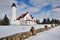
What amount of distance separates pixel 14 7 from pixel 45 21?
3260 cm

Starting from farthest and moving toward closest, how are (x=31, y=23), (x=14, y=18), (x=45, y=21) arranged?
(x=45, y=21), (x=14, y=18), (x=31, y=23)

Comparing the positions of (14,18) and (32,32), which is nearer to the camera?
(32,32)

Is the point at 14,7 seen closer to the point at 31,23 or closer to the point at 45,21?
the point at 31,23


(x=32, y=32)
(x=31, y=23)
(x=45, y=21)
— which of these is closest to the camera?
(x=32, y=32)

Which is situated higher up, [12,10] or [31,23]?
[12,10]

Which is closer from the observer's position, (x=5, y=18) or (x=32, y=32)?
(x=32, y=32)

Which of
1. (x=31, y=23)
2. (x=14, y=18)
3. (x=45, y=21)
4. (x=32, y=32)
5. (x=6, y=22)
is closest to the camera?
(x=32, y=32)

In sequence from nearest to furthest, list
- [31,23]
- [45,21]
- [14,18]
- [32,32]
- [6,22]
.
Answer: [32,32] < [31,23] < [14,18] < [6,22] < [45,21]

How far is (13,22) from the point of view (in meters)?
56.7

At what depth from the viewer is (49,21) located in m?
88.9

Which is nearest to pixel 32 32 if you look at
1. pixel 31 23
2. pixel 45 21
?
pixel 31 23

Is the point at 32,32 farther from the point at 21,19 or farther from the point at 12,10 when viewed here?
the point at 12,10

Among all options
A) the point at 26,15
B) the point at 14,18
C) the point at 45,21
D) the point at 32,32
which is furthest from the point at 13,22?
the point at 32,32

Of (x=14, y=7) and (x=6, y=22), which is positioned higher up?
(x=14, y=7)
